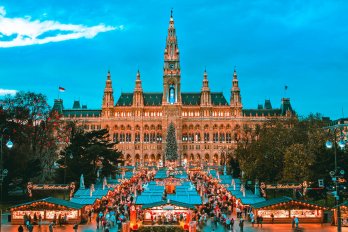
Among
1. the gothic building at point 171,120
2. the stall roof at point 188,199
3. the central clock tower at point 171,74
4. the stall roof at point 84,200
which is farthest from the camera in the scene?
the central clock tower at point 171,74

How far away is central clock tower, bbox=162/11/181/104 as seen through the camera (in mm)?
141500

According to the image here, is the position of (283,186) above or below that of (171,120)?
below

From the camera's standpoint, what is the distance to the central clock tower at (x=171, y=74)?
14150 centimetres

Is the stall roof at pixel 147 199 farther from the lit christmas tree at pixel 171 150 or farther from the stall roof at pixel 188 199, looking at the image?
the lit christmas tree at pixel 171 150

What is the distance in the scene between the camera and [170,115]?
13912 cm

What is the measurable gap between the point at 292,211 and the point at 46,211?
20.9 metres

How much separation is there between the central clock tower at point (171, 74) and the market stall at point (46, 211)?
102707 mm

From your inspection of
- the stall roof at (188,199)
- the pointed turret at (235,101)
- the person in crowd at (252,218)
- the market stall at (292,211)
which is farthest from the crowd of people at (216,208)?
the pointed turret at (235,101)

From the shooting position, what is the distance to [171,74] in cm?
14300

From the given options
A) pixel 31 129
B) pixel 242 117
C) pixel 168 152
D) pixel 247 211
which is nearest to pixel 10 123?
pixel 31 129

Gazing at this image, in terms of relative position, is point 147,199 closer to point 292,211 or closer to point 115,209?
point 115,209

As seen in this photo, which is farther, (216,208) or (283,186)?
(283,186)

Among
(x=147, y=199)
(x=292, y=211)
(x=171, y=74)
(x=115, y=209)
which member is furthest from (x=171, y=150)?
(x=292, y=211)

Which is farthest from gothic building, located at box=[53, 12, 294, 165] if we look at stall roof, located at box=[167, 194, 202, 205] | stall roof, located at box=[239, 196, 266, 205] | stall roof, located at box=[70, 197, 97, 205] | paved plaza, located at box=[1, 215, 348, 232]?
paved plaza, located at box=[1, 215, 348, 232]
